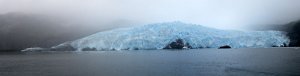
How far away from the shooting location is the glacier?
88706 millimetres

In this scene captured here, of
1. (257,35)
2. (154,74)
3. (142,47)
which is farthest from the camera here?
(142,47)

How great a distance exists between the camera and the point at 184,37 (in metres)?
94.3

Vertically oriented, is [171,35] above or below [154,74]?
above

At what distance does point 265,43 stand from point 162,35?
24.2 m

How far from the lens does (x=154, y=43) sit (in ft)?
306

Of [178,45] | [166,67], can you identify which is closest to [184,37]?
[178,45]

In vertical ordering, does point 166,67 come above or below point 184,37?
below

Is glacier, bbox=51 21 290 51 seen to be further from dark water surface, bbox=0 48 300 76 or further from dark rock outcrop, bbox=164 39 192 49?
dark water surface, bbox=0 48 300 76

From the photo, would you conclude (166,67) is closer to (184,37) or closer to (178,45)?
(184,37)

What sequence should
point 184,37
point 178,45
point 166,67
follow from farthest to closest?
1. point 178,45
2. point 184,37
3. point 166,67

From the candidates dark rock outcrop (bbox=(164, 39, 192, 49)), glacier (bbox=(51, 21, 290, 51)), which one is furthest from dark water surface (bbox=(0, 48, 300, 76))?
dark rock outcrop (bbox=(164, 39, 192, 49))

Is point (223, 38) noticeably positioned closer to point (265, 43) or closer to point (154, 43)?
point (265, 43)

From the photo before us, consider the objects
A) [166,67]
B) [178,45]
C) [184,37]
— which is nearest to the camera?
[166,67]

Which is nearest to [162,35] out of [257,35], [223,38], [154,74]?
[223,38]
